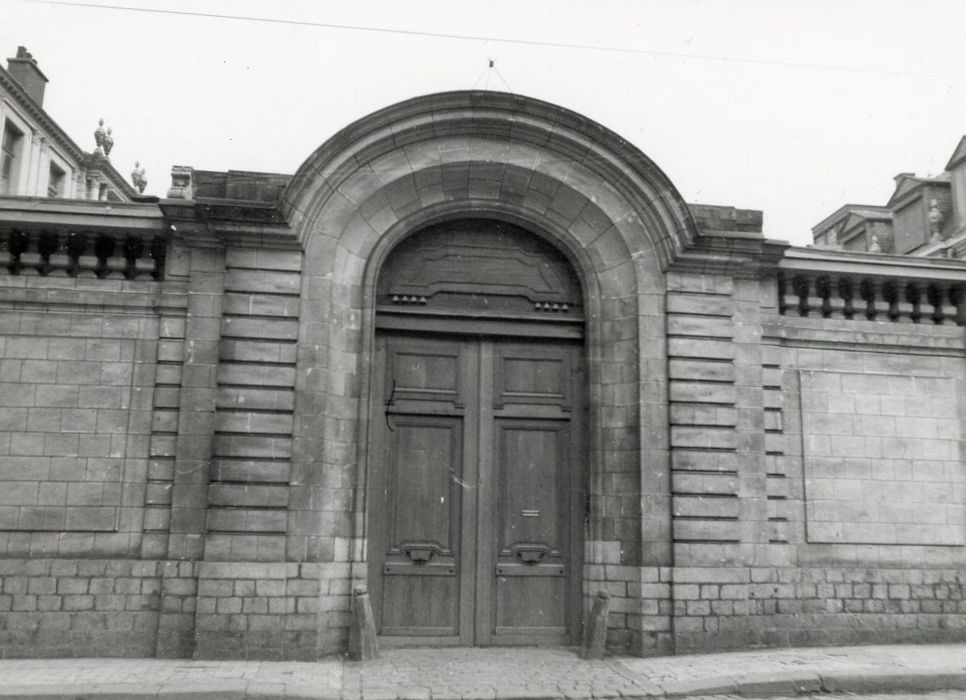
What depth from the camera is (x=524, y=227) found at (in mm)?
9797

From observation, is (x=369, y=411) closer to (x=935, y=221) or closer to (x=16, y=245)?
(x=16, y=245)

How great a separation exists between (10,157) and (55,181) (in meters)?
3.18

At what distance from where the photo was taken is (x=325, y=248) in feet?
29.5

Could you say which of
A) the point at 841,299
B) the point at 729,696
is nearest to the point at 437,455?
the point at 729,696

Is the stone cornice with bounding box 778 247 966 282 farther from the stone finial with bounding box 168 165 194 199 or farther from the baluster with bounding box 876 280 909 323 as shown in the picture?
the stone finial with bounding box 168 165 194 199

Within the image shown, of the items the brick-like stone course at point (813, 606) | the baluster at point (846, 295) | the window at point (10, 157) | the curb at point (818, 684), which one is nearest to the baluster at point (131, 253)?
the brick-like stone course at point (813, 606)

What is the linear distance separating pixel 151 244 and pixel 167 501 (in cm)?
263

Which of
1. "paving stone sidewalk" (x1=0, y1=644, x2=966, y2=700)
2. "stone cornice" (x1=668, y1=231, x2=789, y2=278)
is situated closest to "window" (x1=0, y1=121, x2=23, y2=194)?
"paving stone sidewalk" (x1=0, y1=644, x2=966, y2=700)

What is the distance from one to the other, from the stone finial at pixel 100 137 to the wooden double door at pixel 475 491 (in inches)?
1094

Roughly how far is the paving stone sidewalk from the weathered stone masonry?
382 mm

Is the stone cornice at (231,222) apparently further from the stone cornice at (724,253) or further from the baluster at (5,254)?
the stone cornice at (724,253)

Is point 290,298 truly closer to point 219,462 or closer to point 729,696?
point 219,462

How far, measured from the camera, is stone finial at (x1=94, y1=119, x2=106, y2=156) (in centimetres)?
3266

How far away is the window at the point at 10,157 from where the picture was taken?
27.9 meters
